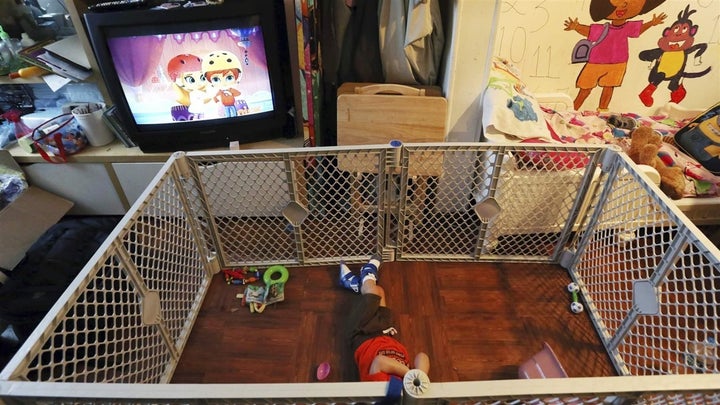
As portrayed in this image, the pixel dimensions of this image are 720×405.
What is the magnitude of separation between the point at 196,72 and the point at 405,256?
1.20 metres

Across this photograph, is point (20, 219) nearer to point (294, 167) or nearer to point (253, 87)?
point (253, 87)

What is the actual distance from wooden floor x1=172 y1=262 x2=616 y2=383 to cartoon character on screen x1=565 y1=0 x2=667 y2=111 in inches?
48.7

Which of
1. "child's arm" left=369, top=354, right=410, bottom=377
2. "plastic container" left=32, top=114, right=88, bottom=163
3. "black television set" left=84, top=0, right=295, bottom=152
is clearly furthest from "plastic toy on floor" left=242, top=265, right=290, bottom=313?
"plastic container" left=32, top=114, right=88, bottom=163

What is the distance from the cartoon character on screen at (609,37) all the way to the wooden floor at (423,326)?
48.7 inches

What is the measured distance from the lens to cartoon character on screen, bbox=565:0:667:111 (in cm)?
202

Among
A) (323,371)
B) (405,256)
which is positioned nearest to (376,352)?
(323,371)

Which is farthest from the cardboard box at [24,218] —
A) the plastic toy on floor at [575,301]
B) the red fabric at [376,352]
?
the plastic toy on floor at [575,301]

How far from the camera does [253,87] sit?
5.94 ft

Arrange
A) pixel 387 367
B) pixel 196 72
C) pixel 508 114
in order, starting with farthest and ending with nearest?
pixel 196 72 < pixel 508 114 < pixel 387 367

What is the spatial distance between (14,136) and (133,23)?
96 cm

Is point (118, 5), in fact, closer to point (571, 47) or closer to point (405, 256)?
point (405, 256)

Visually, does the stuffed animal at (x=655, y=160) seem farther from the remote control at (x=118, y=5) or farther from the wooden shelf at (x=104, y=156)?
the remote control at (x=118, y=5)

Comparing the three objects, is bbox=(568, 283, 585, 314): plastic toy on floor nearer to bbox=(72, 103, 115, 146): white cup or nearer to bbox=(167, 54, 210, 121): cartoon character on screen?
bbox=(167, 54, 210, 121): cartoon character on screen

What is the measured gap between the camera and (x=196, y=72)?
1714 millimetres
